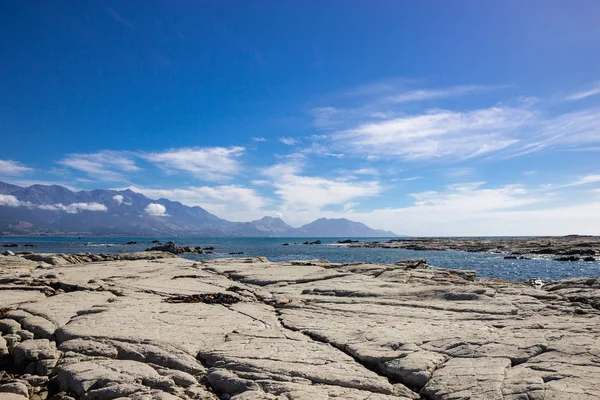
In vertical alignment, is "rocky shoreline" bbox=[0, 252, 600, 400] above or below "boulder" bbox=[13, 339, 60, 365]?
above

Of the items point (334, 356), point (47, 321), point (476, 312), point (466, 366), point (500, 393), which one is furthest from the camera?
point (476, 312)

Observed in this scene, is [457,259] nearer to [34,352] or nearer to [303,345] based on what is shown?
[303,345]

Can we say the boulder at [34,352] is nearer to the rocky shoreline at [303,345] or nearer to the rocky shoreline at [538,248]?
the rocky shoreline at [303,345]

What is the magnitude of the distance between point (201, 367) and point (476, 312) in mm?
9888

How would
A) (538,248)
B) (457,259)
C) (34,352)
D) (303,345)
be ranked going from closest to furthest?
1. (34,352)
2. (303,345)
3. (457,259)
4. (538,248)

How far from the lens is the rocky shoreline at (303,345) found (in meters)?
7.52

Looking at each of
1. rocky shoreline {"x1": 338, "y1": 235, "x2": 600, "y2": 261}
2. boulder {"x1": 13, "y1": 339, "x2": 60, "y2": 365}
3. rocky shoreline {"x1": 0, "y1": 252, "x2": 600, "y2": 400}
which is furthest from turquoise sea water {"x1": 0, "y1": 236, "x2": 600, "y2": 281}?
boulder {"x1": 13, "y1": 339, "x2": 60, "y2": 365}

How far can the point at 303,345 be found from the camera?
9.78 meters

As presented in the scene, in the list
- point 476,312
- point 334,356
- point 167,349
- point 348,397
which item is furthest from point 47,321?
point 476,312

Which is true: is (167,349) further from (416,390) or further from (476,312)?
(476,312)

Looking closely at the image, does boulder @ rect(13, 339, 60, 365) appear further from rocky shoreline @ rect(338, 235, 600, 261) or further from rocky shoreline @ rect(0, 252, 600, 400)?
rocky shoreline @ rect(338, 235, 600, 261)

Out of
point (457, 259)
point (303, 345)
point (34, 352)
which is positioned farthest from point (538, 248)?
point (34, 352)

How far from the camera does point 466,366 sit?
823 cm

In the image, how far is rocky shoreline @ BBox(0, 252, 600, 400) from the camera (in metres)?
7.52
